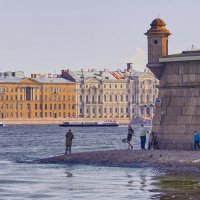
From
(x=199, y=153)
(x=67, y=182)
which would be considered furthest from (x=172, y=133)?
(x=67, y=182)

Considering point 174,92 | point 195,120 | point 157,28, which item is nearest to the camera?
point 195,120

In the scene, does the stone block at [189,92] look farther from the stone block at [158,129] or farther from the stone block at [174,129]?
the stone block at [158,129]

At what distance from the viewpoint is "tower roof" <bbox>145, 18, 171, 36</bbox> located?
53.2 meters

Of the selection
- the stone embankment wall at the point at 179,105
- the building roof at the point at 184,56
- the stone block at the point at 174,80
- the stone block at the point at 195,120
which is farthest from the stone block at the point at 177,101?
the building roof at the point at 184,56

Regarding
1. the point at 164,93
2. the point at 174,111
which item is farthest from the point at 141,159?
the point at 164,93

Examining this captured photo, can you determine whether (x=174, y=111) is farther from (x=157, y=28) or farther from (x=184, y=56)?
(x=157, y=28)

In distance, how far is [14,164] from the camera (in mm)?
49375

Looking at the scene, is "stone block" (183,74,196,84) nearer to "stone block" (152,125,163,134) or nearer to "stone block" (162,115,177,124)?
"stone block" (162,115,177,124)

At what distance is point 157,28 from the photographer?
2104 inches

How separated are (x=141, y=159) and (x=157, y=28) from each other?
31.3 ft

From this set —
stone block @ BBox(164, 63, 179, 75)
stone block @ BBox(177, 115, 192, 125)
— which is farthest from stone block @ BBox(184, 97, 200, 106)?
stone block @ BBox(164, 63, 179, 75)

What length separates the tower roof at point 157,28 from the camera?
53.2 m

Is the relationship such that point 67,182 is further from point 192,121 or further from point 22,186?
point 192,121

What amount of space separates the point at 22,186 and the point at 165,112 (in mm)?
17163
